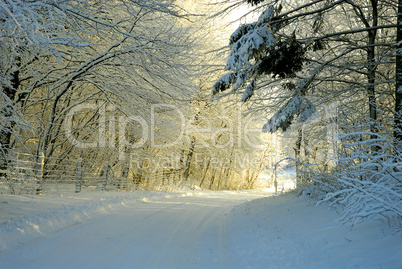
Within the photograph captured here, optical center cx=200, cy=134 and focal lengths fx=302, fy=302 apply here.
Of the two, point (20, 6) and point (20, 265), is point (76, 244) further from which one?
point (20, 6)

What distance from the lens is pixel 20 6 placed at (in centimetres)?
493

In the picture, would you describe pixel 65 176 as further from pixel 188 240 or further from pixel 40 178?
pixel 188 240

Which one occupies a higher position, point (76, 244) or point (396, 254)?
point (396, 254)

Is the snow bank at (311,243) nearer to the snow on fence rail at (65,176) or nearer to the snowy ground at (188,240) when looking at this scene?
the snowy ground at (188,240)

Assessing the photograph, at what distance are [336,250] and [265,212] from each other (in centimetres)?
455

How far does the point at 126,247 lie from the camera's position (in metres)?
5.27

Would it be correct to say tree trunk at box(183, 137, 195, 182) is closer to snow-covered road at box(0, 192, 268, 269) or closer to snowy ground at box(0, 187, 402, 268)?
snowy ground at box(0, 187, 402, 268)

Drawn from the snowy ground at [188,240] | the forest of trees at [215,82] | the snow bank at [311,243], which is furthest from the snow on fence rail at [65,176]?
the snow bank at [311,243]

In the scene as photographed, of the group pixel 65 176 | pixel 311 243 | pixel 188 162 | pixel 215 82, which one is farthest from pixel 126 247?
pixel 188 162

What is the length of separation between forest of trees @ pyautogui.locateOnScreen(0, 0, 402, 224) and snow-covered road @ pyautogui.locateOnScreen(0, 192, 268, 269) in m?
2.22

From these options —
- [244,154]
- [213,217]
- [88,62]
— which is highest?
[88,62]

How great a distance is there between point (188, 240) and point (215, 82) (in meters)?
5.04

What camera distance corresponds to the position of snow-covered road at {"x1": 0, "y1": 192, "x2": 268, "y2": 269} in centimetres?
444

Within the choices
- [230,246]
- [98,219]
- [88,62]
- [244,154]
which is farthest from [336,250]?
[244,154]
